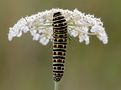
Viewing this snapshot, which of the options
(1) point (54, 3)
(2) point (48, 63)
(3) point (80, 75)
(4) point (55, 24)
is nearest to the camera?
(4) point (55, 24)

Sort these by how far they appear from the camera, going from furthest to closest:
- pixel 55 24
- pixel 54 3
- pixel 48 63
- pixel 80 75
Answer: pixel 54 3 < pixel 48 63 < pixel 80 75 < pixel 55 24

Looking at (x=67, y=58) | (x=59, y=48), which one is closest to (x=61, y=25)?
(x=59, y=48)

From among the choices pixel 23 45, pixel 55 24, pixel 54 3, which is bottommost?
pixel 55 24

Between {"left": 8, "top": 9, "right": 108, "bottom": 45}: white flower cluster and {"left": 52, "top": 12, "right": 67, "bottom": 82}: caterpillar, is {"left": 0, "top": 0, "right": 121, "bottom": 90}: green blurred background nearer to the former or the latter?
{"left": 8, "top": 9, "right": 108, "bottom": 45}: white flower cluster

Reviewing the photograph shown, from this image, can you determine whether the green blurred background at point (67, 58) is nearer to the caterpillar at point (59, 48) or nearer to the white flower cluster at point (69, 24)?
the white flower cluster at point (69, 24)

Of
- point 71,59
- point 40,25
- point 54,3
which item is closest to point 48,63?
point 71,59

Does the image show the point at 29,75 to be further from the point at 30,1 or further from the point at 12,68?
the point at 30,1

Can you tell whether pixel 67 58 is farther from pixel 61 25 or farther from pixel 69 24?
pixel 61 25

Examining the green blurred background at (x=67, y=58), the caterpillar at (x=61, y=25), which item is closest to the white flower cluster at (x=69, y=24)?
the caterpillar at (x=61, y=25)
